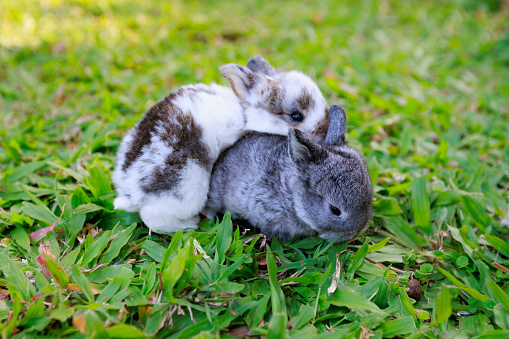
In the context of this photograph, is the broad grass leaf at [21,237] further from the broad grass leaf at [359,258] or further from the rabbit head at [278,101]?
the broad grass leaf at [359,258]

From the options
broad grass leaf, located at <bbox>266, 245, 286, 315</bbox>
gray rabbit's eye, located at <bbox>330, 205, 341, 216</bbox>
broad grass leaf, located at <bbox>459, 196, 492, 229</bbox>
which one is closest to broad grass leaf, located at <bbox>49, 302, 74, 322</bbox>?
broad grass leaf, located at <bbox>266, 245, 286, 315</bbox>

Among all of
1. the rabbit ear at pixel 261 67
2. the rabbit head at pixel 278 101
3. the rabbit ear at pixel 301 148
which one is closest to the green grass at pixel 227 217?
the rabbit ear at pixel 301 148

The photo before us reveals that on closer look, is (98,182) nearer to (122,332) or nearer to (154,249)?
(154,249)

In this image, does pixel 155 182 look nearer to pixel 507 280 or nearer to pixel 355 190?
pixel 355 190

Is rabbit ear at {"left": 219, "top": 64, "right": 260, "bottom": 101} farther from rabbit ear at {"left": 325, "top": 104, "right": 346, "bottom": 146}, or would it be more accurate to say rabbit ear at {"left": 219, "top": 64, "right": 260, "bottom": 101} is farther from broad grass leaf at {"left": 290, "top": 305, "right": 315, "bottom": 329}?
broad grass leaf at {"left": 290, "top": 305, "right": 315, "bottom": 329}

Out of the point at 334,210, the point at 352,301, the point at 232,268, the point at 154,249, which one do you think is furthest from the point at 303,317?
the point at 154,249
